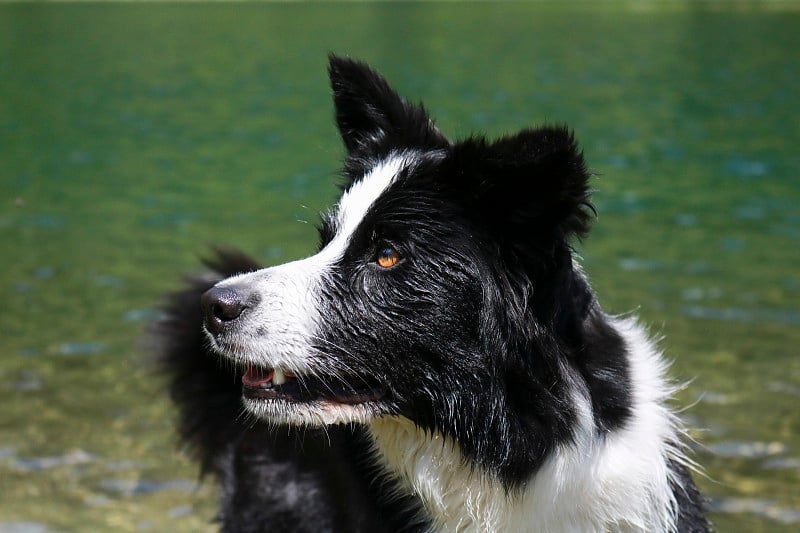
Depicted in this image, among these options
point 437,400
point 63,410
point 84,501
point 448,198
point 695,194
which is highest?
point 448,198

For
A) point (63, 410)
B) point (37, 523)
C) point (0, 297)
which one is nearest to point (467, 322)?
point (37, 523)

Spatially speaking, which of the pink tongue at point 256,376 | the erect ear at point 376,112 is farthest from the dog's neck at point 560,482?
the erect ear at point 376,112

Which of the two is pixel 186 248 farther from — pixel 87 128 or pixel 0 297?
pixel 87 128

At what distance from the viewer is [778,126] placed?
20500 mm

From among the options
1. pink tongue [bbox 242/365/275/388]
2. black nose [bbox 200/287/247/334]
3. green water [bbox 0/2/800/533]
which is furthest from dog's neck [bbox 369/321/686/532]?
green water [bbox 0/2/800/533]

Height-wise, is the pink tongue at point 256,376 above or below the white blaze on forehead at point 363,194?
below

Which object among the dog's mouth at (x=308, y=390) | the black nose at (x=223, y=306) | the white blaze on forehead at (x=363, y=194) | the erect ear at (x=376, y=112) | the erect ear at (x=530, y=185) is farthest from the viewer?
the erect ear at (x=376, y=112)

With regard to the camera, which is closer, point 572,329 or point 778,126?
point 572,329

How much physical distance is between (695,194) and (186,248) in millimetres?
7382

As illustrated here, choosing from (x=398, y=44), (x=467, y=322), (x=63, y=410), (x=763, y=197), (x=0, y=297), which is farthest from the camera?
(x=398, y=44)

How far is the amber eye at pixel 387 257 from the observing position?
371 cm

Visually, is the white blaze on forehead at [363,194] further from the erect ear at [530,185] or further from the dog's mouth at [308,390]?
the dog's mouth at [308,390]

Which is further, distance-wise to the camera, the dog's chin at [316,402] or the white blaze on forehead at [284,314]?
the dog's chin at [316,402]

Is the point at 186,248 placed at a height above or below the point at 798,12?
below
